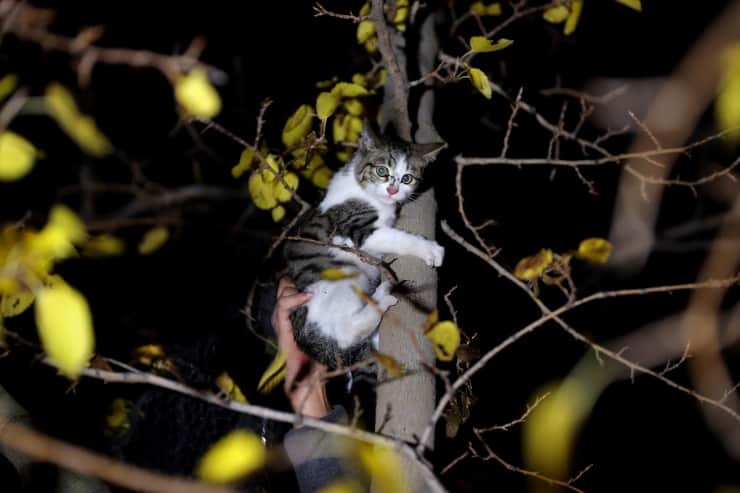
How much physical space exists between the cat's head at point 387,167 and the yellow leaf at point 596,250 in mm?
1336

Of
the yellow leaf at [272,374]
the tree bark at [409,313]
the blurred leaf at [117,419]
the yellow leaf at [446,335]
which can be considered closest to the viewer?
the yellow leaf at [446,335]

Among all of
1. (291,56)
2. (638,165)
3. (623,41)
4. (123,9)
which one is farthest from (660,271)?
(123,9)

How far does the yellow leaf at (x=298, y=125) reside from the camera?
2.44m

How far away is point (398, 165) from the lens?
318 cm

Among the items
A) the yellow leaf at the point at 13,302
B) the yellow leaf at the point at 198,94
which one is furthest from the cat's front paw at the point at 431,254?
the yellow leaf at the point at 13,302

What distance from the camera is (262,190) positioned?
258cm

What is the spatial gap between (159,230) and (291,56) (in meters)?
2.48

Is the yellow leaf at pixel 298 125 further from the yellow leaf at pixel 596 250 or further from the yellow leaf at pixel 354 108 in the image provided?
the yellow leaf at pixel 596 250

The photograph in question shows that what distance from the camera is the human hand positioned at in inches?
123

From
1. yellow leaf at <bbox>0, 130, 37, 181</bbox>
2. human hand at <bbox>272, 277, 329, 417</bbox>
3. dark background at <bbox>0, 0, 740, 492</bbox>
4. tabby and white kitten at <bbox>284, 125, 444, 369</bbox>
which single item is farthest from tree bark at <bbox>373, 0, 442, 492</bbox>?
dark background at <bbox>0, 0, 740, 492</bbox>

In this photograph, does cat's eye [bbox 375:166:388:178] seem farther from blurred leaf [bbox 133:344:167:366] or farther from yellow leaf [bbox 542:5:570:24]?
blurred leaf [bbox 133:344:167:366]

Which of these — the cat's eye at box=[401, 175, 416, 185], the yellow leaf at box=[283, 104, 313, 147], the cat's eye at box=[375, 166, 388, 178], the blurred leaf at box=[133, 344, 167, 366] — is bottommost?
the blurred leaf at box=[133, 344, 167, 366]

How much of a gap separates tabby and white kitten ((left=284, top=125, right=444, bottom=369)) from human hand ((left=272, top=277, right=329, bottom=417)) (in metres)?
0.06

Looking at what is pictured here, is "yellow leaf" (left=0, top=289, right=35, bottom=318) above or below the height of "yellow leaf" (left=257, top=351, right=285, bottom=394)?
above
